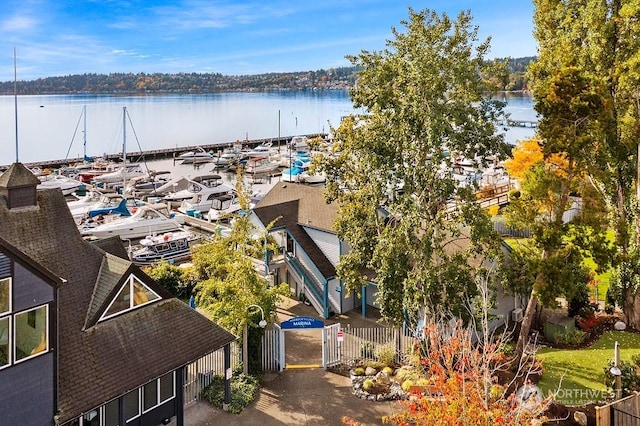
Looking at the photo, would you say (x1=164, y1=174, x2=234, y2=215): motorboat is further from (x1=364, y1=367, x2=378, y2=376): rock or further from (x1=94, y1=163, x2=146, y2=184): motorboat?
(x1=364, y1=367, x2=378, y2=376): rock

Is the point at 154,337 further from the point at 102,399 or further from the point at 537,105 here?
the point at 537,105

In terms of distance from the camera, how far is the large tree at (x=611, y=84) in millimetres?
19703

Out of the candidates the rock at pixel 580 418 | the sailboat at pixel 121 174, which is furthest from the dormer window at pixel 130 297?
the sailboat at pixel 121 174

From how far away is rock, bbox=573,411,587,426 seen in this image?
1585 centimetres

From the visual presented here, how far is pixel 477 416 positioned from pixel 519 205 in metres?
10.9

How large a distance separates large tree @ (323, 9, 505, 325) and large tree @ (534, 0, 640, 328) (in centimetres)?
345

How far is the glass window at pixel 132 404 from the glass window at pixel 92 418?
2.94 feet

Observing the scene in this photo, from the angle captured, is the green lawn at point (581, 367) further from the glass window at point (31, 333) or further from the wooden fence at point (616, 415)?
the glass window at point (31, 333)

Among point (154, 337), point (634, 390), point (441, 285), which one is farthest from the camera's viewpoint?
point (441, 285)

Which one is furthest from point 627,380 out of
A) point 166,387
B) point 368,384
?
point 166,387

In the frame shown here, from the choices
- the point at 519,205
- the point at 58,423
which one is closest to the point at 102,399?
the point at 58,423

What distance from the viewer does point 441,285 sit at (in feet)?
61.1

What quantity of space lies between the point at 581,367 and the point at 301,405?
10846 millimetres

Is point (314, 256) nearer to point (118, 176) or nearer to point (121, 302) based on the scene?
point (121, 302)
